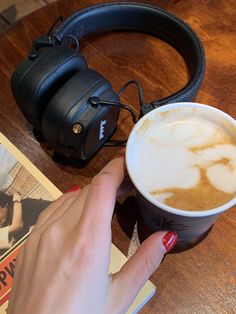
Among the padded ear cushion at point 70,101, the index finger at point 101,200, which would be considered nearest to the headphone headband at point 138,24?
the padded ear cushion at point 70,101

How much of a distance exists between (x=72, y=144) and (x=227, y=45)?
343mm

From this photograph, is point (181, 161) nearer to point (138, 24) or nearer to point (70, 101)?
point (70, 101)

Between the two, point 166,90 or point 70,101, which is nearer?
point 70,101

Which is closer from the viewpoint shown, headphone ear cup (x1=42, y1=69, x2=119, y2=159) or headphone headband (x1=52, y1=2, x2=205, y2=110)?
headphone ear cup (x1=42, y1=69, x2=119, y2=159)

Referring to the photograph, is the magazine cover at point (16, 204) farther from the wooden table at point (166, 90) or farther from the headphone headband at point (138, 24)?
the headphone headband at point (138, 24)

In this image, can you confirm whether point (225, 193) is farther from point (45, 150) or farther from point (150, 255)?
point (45, 150)

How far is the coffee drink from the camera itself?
1.36 ft

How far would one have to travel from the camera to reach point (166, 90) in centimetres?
65

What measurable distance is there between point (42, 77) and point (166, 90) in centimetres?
22

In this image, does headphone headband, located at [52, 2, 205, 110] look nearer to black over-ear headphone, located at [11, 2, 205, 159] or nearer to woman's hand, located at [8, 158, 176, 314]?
black over-ear headphone, located at [11, 2, 205, 159]

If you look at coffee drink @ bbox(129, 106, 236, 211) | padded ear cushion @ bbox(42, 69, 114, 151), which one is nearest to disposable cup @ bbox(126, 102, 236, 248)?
coffee drink @ bbox(129, 106, 236, 211)

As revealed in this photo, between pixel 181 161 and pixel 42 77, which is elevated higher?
pixel 42 77

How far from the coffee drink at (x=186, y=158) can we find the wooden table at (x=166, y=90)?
13 cm

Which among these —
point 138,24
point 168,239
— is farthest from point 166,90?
point 168,239
